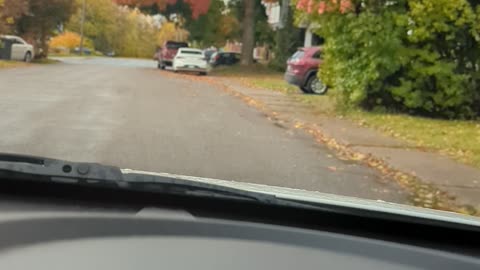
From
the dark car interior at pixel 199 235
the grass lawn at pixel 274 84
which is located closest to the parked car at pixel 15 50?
the grass lawn at pixel 274 84

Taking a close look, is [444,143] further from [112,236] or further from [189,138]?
[112,236]

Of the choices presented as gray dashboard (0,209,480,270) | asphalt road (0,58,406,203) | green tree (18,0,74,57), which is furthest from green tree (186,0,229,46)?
gray dashboard (0,209,480,270)

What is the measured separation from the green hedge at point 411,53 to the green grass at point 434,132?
1.68 feet

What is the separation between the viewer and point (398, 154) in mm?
11711

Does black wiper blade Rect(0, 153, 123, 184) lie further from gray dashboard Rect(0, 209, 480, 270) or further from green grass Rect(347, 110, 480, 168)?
green grass Rect(347, 110, 480, 168)

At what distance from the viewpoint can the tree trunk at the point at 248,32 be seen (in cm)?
4597

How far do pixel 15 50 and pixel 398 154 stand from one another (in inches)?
1463

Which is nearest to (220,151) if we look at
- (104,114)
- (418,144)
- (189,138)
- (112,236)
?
(189,138)

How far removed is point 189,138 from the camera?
1282cm

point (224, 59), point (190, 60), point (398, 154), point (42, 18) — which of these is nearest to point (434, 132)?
point (398, 154)

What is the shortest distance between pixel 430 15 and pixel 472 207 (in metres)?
9.38

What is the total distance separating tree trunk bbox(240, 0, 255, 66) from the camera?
46.0 metres

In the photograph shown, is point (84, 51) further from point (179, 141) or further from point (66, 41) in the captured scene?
point (179, 141)

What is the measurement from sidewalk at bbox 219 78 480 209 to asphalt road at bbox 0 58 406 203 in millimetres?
507
